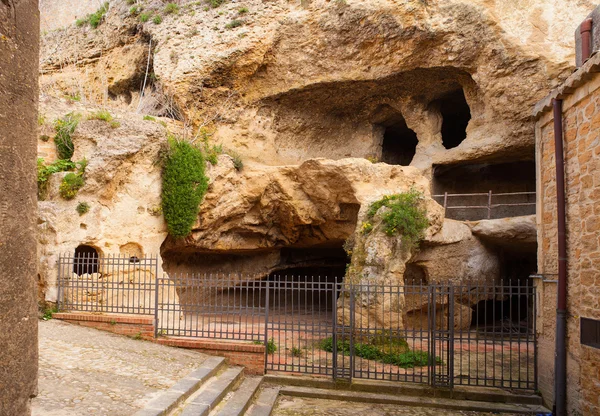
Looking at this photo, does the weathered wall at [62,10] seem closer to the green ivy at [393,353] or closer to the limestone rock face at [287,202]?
the limestone rock face at [287,202]

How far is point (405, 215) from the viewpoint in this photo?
39.5ft

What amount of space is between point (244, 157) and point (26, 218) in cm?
1401

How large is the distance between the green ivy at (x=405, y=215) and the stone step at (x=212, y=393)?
202 inches

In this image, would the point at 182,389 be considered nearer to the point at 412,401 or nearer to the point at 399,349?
the point at 412,401

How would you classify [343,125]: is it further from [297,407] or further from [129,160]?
[297,407]

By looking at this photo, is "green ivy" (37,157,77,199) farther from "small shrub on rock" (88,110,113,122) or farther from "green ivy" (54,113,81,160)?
"small shrub on rock" (88,110,113,122)

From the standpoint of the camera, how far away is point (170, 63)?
54.4 ft

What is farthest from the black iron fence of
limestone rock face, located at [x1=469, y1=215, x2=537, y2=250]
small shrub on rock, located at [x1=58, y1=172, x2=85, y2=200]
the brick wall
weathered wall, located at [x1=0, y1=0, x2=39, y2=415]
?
weathered wall, located at [x1=0, y1=0, x2=39, y2=415]

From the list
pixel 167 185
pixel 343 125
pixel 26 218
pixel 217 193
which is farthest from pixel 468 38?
pixel 26 218

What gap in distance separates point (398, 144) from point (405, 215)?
32.2ft

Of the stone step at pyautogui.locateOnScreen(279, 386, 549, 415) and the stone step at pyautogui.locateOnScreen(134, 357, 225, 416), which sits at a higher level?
the stone step at pyautogui.locateOnScreen(134, 357, 225, 416)

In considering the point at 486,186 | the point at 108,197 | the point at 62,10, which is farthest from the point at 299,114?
the point at 62,10

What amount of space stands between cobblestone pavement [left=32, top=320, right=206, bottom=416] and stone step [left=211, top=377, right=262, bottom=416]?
95 cm

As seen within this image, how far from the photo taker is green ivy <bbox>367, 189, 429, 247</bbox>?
1203cm
